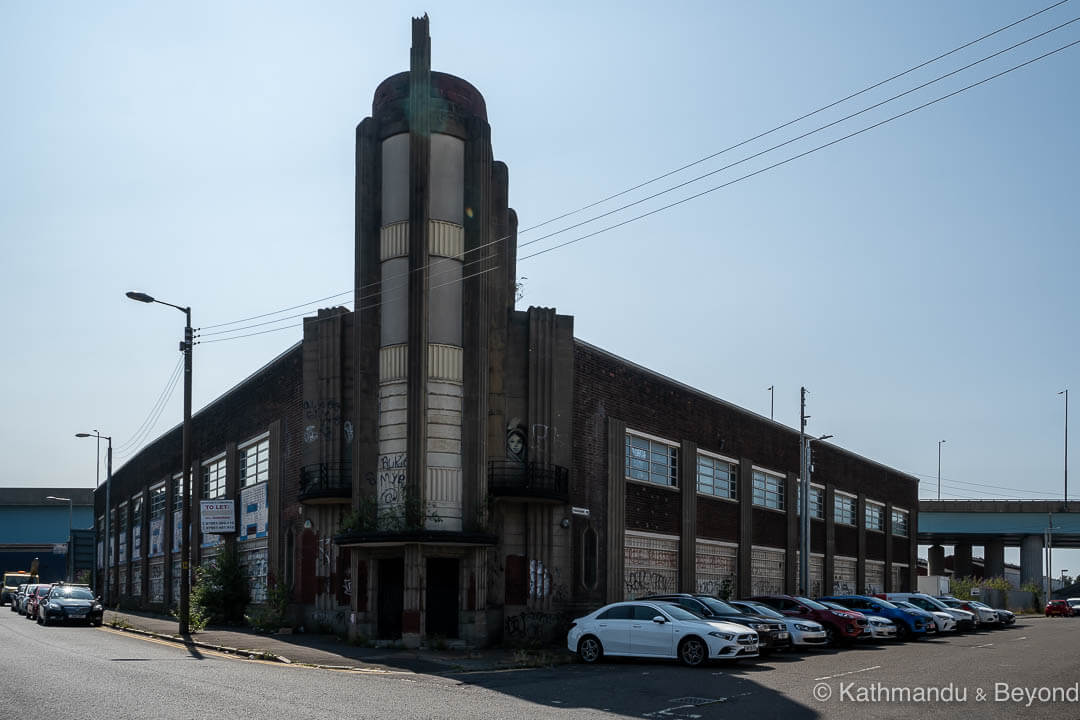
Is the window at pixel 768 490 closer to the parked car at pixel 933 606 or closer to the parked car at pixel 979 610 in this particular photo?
the parked car at pixel 979 610

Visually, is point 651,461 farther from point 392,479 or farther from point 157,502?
point 157,502

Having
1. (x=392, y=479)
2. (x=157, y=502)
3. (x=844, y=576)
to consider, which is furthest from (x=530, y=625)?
(x=157, y=502)

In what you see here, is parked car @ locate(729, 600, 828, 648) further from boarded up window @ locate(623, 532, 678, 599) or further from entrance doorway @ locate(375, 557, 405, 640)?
entrance doorway @ locate(375, 557, 405, 640)

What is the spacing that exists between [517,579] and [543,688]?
11.8 metres

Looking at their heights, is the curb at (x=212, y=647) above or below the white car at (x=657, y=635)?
below

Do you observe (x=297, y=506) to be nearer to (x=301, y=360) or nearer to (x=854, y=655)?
(x=301, y=360)

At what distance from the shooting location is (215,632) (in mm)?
33188

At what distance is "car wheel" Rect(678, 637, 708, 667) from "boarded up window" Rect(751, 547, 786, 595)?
861 inches

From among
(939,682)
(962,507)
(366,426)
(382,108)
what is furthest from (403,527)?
(962,507)

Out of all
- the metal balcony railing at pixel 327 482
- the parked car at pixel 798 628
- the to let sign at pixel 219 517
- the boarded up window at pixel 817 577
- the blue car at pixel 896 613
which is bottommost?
the boarded up window at pixel 817 577

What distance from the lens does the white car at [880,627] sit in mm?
30234

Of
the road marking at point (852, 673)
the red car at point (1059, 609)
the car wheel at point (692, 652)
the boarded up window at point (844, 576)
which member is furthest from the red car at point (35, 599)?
the red car at point (1059, 609)

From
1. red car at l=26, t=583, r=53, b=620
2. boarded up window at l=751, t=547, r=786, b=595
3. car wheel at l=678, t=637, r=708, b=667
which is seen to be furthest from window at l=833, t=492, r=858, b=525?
red car at l=26, t=583, r=53, b=620

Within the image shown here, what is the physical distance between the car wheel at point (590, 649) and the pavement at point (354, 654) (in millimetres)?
667
